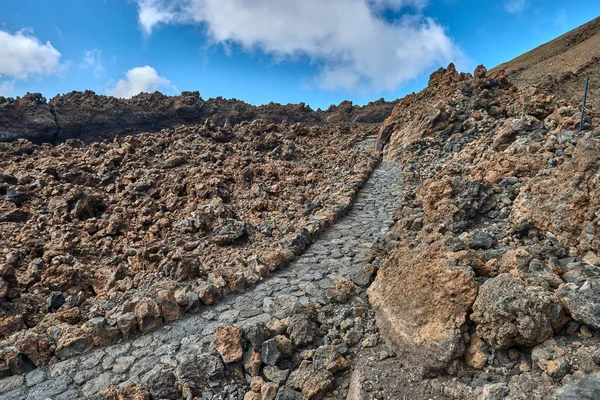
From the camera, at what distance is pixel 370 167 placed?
566 inches

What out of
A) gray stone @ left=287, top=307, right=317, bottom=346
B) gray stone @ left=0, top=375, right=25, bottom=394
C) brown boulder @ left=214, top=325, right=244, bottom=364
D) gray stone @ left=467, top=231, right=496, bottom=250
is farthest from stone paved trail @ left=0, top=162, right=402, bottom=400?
gray stone @ left=467, top=231, right=496, bottom=250

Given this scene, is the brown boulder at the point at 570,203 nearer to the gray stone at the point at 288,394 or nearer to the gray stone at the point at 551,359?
the gray stone at the point at 551,359

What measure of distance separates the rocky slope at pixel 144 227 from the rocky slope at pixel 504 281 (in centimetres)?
272

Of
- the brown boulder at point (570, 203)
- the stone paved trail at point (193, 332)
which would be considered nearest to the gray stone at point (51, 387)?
the stone paved trail at point (193, 332)

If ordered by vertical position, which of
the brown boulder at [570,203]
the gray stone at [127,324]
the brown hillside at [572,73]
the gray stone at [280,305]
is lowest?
the gray stone at [280,305]

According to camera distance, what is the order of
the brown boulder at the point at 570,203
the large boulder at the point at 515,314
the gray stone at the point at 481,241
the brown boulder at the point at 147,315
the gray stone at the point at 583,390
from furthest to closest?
the gray stone at the point at 481,241
the brown boulder at the point at 147,315
the brown boulder at the point at 570,203
the large boulder at the point at 515,314
the gray stone at the point at 583,390

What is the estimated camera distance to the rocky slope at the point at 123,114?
28609 millimetres

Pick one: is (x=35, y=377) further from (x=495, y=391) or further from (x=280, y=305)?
(x=495, y=391)

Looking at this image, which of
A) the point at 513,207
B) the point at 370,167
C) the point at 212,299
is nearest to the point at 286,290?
Answer: the point at 212,299

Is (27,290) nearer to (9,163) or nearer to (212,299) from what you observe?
(212,299)

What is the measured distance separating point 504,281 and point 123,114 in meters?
36.0

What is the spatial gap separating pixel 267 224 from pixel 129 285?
3.64m

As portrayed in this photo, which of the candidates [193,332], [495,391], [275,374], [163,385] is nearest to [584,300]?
[495,391]

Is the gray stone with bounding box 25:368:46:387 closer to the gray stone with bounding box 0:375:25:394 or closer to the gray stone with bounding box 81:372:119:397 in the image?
the gray stone with bounding box 0:375:25:394
